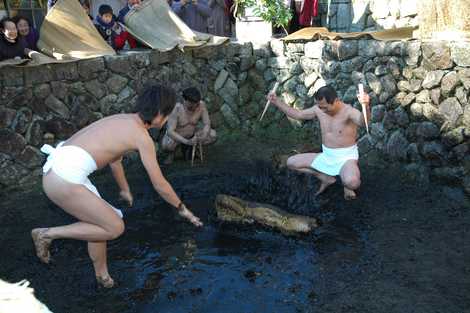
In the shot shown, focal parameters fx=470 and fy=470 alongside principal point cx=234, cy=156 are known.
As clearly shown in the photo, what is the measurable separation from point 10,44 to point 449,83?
18.9ft

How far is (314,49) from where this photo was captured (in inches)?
313

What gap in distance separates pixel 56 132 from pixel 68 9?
1.86 metres

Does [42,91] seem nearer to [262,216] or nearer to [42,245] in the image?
[42,245]

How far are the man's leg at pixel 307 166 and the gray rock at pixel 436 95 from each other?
158 cm

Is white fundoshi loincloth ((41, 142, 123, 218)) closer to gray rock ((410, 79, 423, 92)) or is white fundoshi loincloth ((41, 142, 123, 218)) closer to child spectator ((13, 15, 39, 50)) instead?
child spectator ((13, 15, 39, 50))

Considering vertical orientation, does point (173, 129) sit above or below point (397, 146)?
above

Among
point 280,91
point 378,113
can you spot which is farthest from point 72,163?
point 280,91

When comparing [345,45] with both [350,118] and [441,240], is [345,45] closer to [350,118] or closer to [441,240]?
[350,118]

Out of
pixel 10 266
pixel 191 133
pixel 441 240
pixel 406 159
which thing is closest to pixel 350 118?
pixel 406 159

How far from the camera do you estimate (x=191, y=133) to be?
7.45 metres

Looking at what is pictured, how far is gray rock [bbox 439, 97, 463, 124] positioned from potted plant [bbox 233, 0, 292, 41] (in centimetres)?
404

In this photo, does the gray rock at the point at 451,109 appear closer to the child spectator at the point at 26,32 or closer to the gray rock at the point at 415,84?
the gray rock at the point at 415,84

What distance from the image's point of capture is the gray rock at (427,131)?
Answer: 230 inches

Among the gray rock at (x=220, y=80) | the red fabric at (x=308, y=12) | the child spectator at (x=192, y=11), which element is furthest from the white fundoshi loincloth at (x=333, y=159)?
the red fabric at (x=308, y=12)
